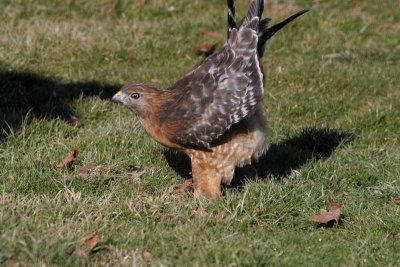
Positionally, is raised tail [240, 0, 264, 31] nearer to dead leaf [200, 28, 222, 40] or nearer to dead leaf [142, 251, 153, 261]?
dead leaf [142, 251, 153, 261]

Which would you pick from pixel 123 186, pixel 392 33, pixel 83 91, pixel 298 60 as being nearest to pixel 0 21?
pixel 83 91

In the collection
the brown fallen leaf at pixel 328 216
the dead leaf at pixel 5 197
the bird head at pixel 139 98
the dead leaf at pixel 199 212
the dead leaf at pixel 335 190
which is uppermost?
the bird head at pixel 139 98

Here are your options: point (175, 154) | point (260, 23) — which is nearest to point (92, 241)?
point (175, 154)

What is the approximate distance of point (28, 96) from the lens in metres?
8.09

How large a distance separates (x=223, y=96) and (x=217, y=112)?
155 mm

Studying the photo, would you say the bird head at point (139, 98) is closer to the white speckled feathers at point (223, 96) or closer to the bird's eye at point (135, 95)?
the bird's eye at point (135, 95)

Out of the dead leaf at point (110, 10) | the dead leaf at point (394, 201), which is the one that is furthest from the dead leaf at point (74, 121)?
the dead leaf at point (110, 10)

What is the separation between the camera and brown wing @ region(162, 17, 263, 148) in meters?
6.28

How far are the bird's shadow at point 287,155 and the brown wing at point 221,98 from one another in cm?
60

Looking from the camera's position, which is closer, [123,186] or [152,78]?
[123,186]

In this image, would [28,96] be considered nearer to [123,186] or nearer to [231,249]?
[123,186]

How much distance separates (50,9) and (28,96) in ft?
10.1

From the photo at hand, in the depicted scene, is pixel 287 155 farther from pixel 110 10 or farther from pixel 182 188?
pixel 110 10

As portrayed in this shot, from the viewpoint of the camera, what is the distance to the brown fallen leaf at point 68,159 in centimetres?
650
